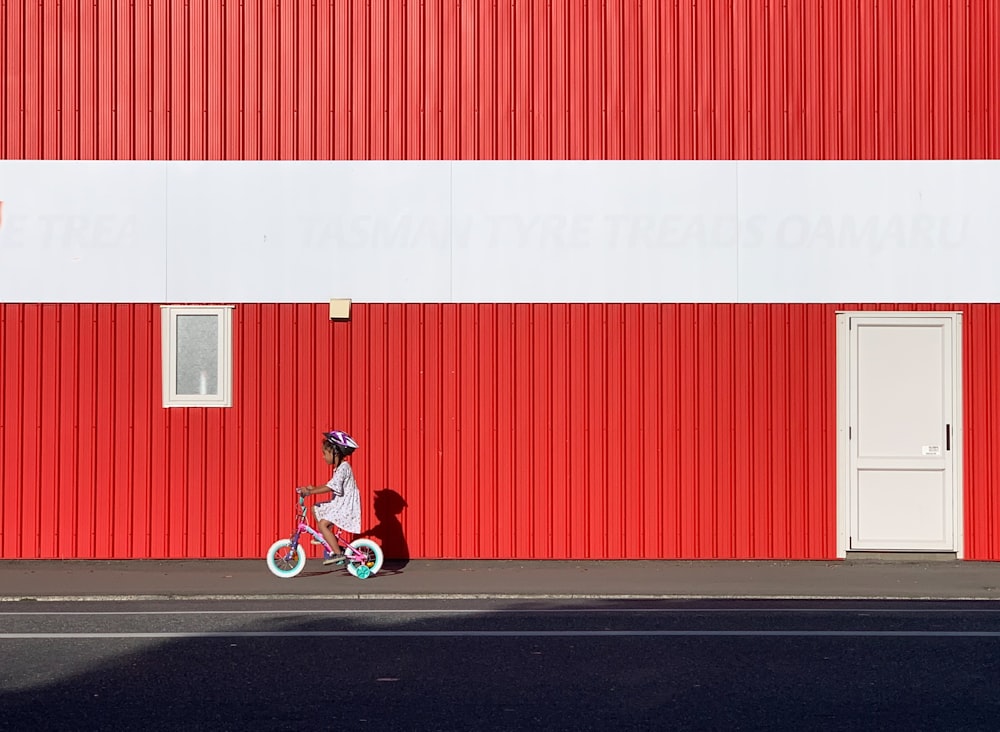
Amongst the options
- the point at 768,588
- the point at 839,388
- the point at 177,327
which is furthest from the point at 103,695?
the point at 839,388

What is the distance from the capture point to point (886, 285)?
56.5ft

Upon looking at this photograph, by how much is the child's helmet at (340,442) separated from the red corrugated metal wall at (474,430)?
1.67 metres

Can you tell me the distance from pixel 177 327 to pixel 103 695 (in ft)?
27.9

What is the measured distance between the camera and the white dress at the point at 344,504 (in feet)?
51.2

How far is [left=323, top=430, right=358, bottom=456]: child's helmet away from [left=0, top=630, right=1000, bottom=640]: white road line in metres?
3.84

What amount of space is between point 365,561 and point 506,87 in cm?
511

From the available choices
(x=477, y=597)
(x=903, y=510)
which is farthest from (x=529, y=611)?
(x=903, y=510)

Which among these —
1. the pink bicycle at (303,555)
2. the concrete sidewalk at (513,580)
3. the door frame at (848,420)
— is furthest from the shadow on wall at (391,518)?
the door frame at (848,420)

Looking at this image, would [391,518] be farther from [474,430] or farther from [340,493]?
[340,493]

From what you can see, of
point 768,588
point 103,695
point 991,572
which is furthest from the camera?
point 991,572

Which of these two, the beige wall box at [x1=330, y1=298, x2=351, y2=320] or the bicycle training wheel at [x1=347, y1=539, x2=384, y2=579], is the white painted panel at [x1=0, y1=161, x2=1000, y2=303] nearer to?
the beige wall box at [x1=330, y1=298, x2=351, y2=320]

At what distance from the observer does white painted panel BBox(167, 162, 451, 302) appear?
1734 cm

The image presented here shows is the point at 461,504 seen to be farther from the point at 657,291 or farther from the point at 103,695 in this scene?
the point at 103,695

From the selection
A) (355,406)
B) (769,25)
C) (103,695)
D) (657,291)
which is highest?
(769,25)
